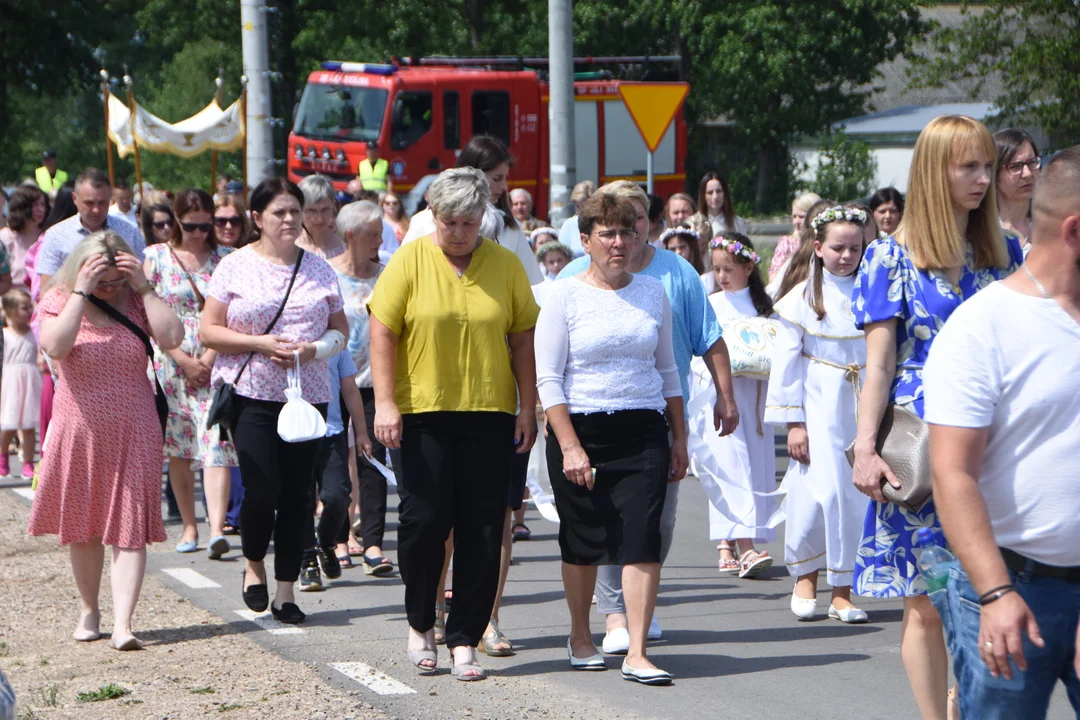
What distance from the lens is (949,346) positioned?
10.3 feet

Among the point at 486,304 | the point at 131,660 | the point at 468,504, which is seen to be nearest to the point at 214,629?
the point at 131,660

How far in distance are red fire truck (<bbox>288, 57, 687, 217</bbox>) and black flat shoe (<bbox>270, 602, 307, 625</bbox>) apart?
20267 mm

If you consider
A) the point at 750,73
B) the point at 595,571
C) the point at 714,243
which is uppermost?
the point at 750,73

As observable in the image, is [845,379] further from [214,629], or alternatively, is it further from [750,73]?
[750,73]

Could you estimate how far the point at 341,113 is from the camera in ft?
90.8

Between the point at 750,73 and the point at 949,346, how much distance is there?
48.1 m

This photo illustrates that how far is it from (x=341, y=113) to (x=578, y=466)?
2274cm

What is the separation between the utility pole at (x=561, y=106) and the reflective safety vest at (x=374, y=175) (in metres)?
9.85

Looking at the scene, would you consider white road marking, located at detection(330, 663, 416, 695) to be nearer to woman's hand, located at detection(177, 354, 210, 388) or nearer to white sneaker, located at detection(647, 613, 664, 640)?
white sneaker, located at detection(647, 613, 664, 640)

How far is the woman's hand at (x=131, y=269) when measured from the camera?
6605mm

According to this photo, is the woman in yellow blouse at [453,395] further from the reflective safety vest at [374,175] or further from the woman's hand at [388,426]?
the reflective safety vest at [374,175]

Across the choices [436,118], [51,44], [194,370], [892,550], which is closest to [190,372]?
[194,370]

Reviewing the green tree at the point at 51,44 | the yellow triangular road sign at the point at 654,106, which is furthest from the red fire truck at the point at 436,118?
the green tree at the point at 51,44

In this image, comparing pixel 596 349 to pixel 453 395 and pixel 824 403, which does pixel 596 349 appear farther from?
pixel 824 403
